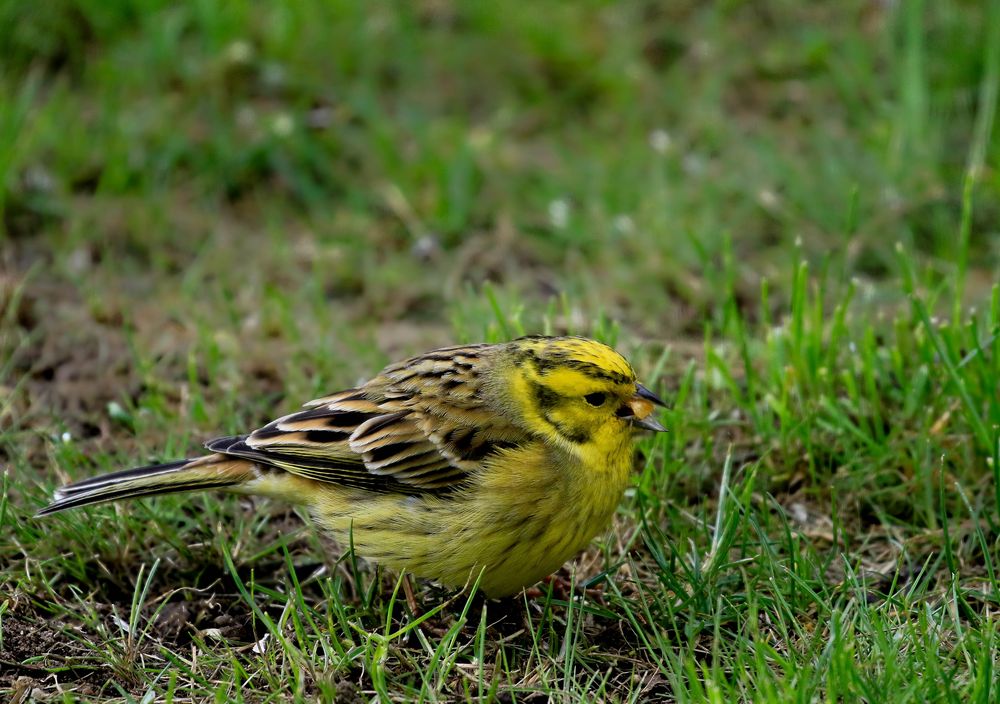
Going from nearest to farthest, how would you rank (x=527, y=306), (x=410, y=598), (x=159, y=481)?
1. (x=410, y=598)
2. (x=159, y=481)
3. (x=527, y=306)

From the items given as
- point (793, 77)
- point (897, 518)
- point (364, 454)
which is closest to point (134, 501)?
point (364, 454)

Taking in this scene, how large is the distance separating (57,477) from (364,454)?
1.22 metres

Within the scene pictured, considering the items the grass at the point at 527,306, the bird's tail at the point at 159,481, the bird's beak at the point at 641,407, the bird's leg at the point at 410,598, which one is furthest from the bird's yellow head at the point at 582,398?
the bird's tail at the point at 159,481

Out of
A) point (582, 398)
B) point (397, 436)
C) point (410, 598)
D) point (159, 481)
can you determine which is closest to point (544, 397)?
point (582, 398)

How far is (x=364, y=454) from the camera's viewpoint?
4.12 m

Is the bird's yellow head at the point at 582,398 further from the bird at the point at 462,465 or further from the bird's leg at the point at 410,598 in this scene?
the bird's leg at the point at 410,598

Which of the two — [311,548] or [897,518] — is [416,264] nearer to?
[311,548]

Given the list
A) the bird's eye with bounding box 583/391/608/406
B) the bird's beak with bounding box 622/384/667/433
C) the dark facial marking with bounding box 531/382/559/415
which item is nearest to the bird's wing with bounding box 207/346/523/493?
the dark facial marking with bounding box 531/382/559/415

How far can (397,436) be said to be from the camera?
4.14 m

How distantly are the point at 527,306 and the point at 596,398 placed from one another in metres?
1.85

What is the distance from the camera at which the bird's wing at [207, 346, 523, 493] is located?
405 cm

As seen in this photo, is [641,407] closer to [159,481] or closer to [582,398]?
[582,398]

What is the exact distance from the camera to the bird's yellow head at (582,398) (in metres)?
4.02

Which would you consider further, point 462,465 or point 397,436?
point 397,436
